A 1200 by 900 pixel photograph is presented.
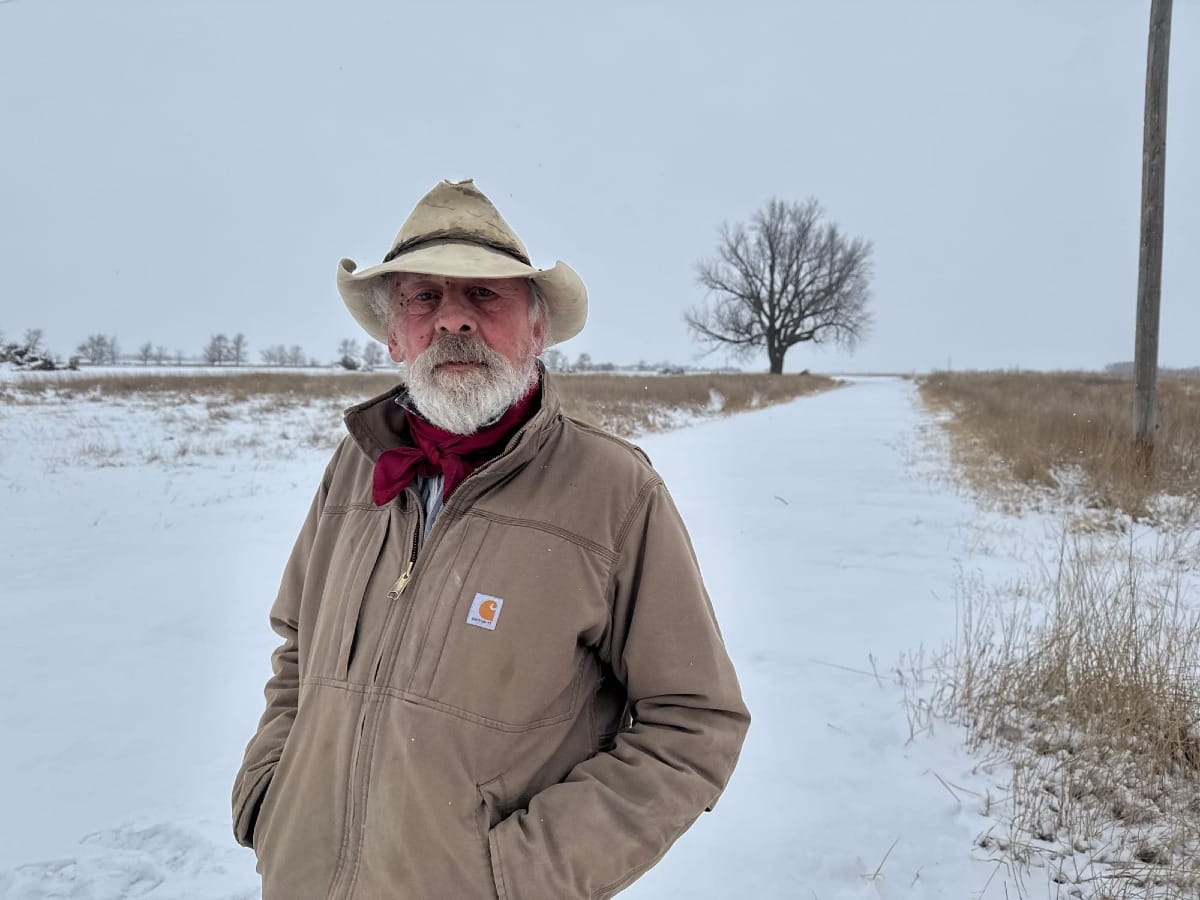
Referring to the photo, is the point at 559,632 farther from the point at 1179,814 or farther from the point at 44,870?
the point at 1179,814

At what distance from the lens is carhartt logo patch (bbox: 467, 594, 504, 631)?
3.90 feet

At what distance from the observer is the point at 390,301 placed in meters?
1.68

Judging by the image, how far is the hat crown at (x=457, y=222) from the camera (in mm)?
1497

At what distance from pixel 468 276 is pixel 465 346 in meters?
0.17

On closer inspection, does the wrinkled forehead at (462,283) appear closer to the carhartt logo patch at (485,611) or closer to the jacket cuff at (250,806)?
the carhartt logo patch at (485,611)

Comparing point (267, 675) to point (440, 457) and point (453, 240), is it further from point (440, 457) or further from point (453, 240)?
point (453, 240)

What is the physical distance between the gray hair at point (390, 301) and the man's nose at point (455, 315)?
0.59 feet

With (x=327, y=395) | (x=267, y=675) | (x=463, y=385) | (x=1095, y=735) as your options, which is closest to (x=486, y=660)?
(x=463, y=385)

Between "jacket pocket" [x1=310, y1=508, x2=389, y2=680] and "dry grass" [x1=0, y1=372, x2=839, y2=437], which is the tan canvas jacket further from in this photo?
"dry grass" [x1=0, y1=372, x2=839, y2=437]

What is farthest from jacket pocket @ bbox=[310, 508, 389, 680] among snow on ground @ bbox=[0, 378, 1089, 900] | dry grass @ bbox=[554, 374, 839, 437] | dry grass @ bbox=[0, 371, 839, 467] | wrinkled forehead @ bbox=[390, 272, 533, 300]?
dry grass @ bbox=[554, 374, 839, 437]

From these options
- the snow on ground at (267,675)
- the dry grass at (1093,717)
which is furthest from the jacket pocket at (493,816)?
the dry grass at (1093,717)

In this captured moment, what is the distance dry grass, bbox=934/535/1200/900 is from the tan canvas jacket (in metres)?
1.66

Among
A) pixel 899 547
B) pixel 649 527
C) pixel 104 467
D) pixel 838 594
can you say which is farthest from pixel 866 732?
pixel 104 467

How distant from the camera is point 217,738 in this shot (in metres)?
2.86
